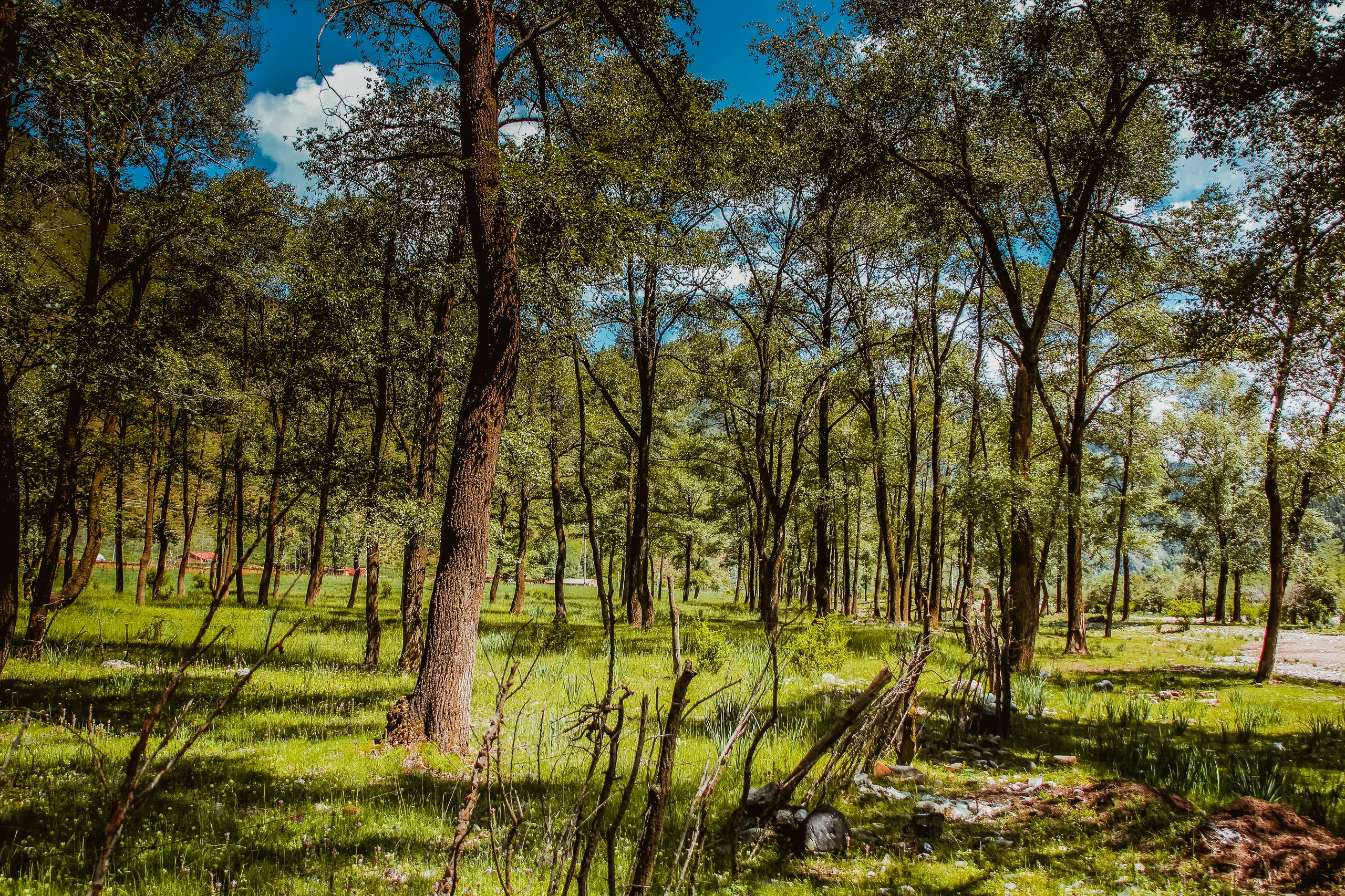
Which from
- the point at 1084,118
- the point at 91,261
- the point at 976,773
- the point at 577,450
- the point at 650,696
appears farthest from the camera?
the point at 577,450

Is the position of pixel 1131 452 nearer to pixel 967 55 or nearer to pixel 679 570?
pixel 967 55

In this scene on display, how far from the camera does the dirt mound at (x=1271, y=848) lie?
3.99 metres

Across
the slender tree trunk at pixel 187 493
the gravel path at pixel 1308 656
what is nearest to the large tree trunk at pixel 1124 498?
the gravel path at pixel 1308 656

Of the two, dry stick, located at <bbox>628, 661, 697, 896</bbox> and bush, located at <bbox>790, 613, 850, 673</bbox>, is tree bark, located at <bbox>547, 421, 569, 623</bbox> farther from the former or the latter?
dry stick, located at <bbox>628, 661, 697, 896</bbox>

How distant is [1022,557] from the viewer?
39.6 feet

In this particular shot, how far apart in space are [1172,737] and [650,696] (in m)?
6.68

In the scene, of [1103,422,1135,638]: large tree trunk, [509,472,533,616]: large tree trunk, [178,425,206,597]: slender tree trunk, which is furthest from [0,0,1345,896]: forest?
[1103,422,1135,638]: large tree trunk

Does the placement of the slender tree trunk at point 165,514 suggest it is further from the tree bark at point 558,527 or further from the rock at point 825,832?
the rock at point 825,832

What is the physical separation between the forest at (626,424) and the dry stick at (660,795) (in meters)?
0.03

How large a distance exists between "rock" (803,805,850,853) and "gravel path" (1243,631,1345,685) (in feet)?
49.3

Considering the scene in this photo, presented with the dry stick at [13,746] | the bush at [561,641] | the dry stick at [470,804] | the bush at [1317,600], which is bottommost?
the bush at [1317,600]

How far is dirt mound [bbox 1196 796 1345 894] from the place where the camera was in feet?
13.1

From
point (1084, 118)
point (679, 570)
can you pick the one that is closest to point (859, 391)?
point (1084, 118)

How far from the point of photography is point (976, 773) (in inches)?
247
